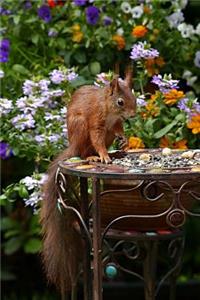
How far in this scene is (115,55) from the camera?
11.7ft

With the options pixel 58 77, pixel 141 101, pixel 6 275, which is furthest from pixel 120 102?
pixel 6 275

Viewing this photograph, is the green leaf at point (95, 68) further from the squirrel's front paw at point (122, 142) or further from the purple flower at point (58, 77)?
the squirrel's front paw at point (122, 142)

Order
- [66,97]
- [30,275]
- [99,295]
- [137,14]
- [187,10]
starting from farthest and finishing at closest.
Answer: [30,275] → [187,10] → [137,14] → [66,97] → [99,295]

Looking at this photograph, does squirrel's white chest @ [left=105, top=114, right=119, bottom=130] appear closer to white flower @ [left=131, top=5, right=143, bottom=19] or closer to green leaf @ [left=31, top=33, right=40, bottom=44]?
white flower @ [left=131, top=5, right=143, bottom=19]

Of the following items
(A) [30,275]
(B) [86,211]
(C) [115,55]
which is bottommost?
(A) [30,275]

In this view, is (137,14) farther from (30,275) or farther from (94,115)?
(30,275)

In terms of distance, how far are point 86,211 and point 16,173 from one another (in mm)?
1475

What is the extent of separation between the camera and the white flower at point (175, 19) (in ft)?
11.3

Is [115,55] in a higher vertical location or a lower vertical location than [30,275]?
higher

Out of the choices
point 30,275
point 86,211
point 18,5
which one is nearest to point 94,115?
point 86,211

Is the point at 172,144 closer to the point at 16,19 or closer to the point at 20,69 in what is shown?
the point at 20,69

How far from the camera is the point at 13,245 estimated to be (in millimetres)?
4008

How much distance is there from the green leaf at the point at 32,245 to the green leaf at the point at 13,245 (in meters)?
0.04

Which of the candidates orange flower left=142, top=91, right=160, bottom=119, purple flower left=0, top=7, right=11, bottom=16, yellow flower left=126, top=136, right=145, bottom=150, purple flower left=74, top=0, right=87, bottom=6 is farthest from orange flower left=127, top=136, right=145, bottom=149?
purple flower left=0, top=7, right=11, bottom=16
